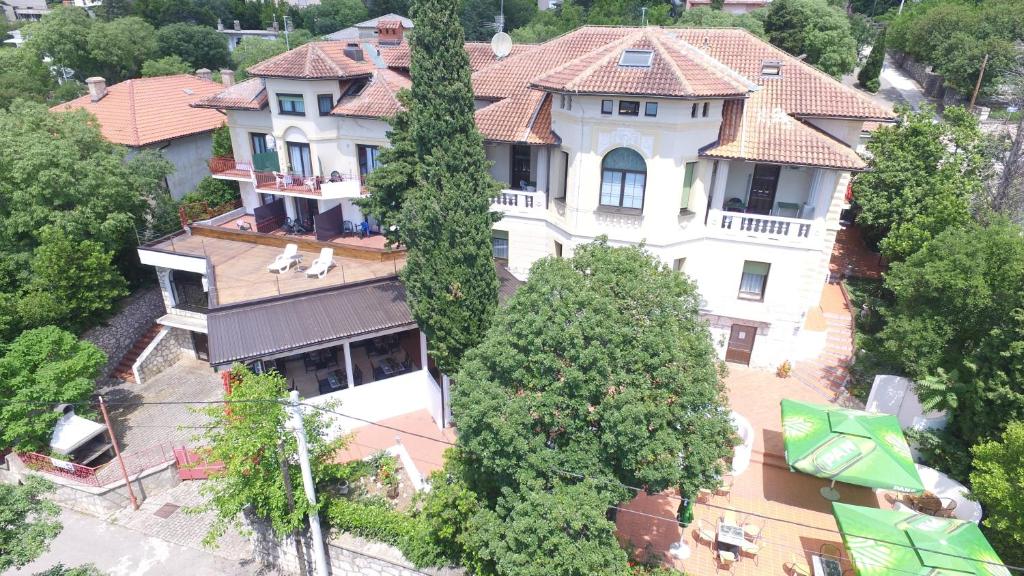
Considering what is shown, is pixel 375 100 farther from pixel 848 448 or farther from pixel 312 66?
pixel 848 448

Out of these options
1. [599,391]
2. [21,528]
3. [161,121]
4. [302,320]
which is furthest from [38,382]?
[599,391]

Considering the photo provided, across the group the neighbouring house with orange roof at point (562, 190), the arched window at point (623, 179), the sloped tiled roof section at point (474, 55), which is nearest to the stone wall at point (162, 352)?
the neighbouring house with orange roof at point (562, 190)

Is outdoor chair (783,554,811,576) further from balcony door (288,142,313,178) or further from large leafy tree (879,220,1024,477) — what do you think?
balcony door (288,142,313,178)

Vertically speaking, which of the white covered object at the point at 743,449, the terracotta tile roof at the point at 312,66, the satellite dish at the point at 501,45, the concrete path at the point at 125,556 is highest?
the satellite dish at the point at 501,45

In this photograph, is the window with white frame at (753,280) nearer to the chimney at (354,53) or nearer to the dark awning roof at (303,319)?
the dark awning roof at (303,319)

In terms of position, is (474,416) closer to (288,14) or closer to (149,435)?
(149,435)
